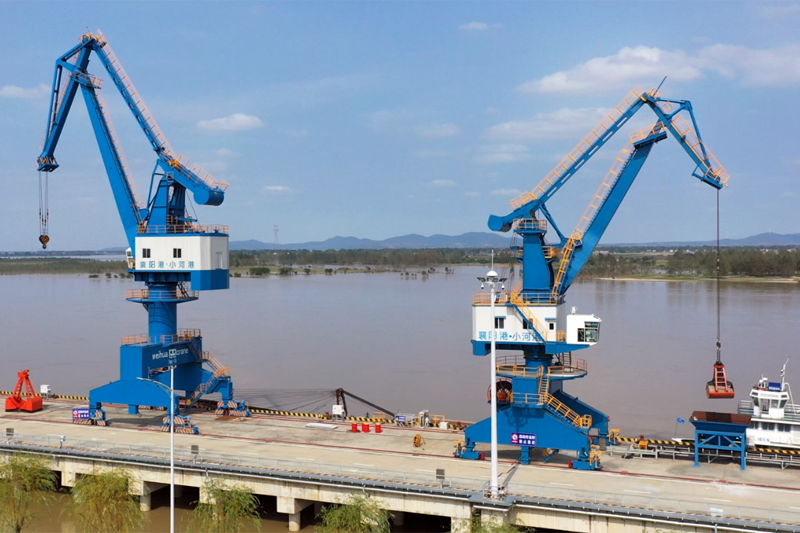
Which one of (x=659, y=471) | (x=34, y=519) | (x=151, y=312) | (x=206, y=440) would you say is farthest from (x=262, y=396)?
(x=659, y=471)

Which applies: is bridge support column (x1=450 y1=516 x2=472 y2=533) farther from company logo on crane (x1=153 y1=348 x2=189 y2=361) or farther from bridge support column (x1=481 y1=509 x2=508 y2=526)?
company logo on crane (x1=153 y1=348 x2=189 y2=361)

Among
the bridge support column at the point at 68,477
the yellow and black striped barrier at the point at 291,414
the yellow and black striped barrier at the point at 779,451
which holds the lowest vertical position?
the bridge support column at the point at 68,477

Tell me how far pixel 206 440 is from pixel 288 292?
9831 centimetres

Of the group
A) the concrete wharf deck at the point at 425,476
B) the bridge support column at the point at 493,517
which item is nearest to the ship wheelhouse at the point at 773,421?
the concrete wharf deck at the point at 425,476

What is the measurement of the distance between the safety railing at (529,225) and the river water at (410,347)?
12028 millimetres

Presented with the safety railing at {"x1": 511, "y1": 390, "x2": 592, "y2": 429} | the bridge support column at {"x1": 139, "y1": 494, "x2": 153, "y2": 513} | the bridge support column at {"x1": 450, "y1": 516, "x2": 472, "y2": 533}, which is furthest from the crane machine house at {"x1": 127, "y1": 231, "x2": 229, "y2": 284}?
the bridge support column at {"x1": 450, "y1": 516, "x2": 472, "y2": 533}

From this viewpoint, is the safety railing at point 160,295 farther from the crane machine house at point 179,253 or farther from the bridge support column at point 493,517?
the bridge support column at point 493,517

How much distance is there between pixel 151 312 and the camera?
36.5m

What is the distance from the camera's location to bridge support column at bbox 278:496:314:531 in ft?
86.2

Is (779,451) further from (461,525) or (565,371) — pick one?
(461,525)

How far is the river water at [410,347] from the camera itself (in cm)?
4550

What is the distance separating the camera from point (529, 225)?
30.1m

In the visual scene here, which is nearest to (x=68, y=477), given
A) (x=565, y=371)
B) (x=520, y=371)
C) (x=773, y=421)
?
(x=520, y=371)

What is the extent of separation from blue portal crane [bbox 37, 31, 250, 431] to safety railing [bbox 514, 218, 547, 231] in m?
14.7
